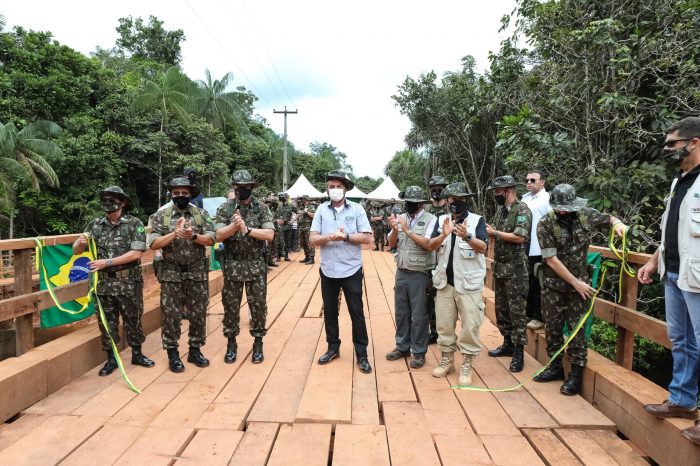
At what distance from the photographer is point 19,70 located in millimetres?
16734

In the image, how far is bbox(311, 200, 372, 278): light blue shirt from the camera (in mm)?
3920

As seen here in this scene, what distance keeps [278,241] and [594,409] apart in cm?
868

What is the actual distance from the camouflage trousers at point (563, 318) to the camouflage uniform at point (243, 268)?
247 centimetres

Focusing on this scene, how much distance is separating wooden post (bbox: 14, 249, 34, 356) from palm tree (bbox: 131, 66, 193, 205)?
58.2 feet

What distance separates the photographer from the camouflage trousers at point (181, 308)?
12.5 feet

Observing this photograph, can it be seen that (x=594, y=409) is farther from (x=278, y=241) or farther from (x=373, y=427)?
(x=278, y=241)

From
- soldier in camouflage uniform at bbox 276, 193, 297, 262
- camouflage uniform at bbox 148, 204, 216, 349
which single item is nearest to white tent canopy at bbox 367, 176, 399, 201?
soldier in camouflage uniform at bbox 276, 193, 297, 262

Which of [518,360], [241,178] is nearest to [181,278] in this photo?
[241,178]

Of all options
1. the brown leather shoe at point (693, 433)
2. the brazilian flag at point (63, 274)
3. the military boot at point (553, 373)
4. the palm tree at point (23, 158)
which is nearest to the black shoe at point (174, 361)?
the brazilian flag at point (63, 274)

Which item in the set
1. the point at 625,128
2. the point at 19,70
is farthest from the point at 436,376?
the point at 19,70

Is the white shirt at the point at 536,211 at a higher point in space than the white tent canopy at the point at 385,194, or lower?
lower

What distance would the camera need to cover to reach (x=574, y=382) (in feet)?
11.2

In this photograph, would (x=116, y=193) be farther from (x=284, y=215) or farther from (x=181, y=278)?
(x=284, y=215)

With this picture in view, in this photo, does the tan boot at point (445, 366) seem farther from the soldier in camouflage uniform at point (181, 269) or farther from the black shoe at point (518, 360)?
the soldier in camouflage uniform at point (181, 269)
